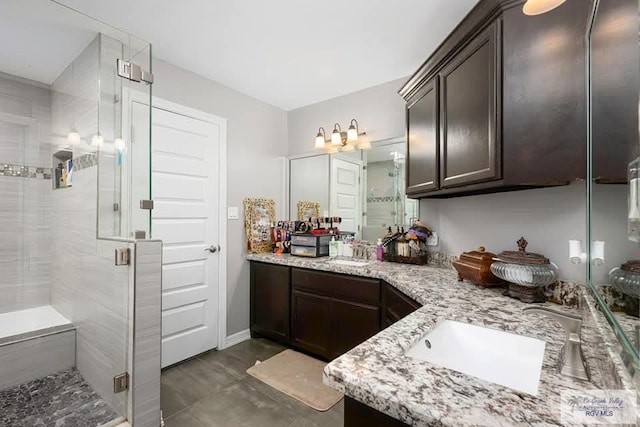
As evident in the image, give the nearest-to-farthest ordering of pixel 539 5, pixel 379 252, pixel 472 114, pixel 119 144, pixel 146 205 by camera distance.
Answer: pixel 539 5
pixel 472 114
pixel 146 205
pixel 119 144
pixel 379 252

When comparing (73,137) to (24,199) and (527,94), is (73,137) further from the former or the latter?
(527,94)

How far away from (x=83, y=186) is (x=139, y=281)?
3.94 ft

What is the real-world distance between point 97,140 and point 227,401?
2.11 m

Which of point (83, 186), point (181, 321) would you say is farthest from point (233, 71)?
point (181, 321)

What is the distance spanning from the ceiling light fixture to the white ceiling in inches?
17.9

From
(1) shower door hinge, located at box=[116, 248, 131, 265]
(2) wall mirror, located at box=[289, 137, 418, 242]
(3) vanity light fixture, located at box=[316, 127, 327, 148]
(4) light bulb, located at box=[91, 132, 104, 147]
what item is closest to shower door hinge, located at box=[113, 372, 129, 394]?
(1) shower door hinge, located at box=[116, 248, 131, 265]

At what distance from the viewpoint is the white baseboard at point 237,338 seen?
9.23 ft

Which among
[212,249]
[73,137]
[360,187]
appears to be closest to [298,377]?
[212,249]

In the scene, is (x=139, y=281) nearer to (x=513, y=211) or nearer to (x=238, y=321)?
(x=238, y=321)

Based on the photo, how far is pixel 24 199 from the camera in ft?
8.30

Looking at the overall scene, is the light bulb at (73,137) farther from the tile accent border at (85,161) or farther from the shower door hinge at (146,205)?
the shower door hinge at (146,205)

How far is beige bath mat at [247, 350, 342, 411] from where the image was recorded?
6.51ft

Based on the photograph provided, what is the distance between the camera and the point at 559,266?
62.0 inches

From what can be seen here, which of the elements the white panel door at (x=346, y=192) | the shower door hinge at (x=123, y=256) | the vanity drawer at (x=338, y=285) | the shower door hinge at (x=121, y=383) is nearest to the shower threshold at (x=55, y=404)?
the shower door hinge at (x=121, y=383)
